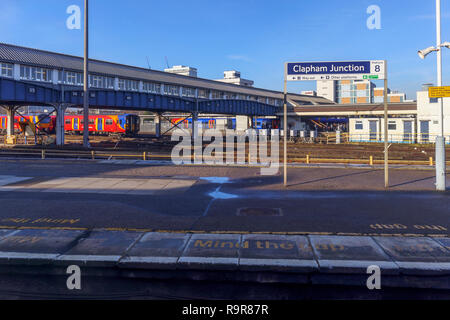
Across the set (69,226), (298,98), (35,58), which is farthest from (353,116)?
(69,226)

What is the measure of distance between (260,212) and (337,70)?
804cm

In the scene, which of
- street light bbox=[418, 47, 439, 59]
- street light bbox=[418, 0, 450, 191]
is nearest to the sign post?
street light bbox=[418, 47, 439, 59]

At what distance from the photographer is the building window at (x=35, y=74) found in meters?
46.3

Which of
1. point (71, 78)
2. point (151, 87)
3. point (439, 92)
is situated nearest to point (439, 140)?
point (439, 92)

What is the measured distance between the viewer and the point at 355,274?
6762mm

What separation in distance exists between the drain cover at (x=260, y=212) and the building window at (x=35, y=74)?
4435 centimetres

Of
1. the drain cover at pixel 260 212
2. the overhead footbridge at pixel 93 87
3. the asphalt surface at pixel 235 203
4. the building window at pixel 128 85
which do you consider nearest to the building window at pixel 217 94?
the overhead footbridge at pixel 93 87

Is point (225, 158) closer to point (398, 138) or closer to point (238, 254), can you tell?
point (238, 254)

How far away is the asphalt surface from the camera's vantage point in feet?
33.2

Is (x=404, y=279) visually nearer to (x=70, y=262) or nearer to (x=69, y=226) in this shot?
(x=70, y=262)

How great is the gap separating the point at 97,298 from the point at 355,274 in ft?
15.2

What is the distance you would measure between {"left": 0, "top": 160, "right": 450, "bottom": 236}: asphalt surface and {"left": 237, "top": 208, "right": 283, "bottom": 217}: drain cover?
3 centimetres

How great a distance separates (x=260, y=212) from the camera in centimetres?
1182

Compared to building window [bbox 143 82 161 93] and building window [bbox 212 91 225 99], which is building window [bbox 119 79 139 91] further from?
building window [bbox 212 91 225 99]
